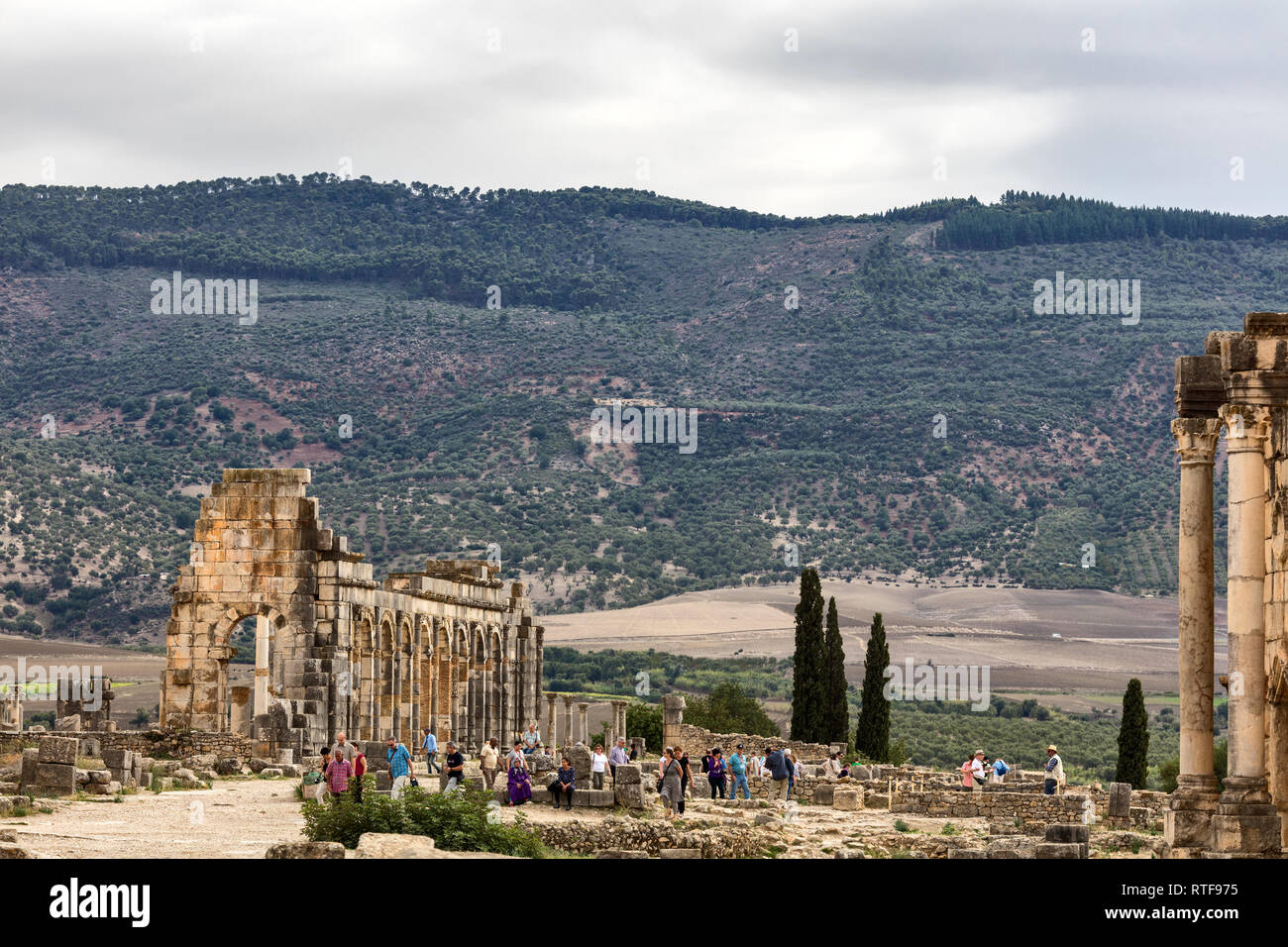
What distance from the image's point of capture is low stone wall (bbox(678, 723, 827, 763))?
63406 millimetres

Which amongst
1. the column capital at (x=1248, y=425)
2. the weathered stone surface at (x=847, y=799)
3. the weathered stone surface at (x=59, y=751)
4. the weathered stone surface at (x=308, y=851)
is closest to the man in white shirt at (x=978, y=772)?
the weathered stone surface at (x=847, y=799)

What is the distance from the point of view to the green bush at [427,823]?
23.9 m

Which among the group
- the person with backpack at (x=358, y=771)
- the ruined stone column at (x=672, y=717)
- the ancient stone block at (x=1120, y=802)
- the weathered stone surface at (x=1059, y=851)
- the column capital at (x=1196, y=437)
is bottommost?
the ruined stone column at (x=672, y=717)

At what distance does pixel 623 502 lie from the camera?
160m

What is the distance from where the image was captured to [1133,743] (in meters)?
57.1

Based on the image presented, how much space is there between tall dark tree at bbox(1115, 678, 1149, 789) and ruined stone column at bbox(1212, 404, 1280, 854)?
30.0m

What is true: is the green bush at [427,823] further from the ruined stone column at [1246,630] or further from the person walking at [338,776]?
the ruined stone column at [1246,630]

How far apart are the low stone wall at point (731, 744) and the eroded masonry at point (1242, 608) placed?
112ft

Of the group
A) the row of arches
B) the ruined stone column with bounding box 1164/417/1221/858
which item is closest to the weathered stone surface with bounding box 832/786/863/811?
the row of arches
